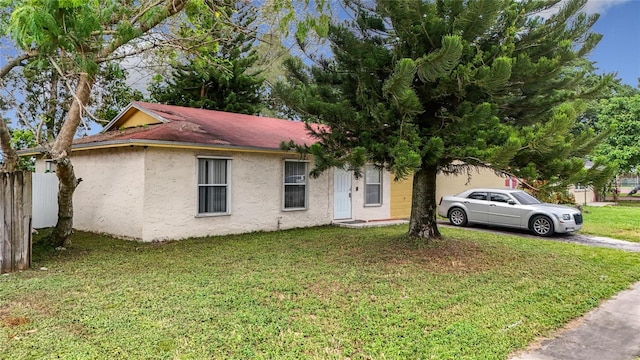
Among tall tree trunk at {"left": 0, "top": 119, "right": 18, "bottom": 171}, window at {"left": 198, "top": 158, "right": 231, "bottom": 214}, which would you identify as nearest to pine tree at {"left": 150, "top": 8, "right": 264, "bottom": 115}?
window at {"left": 198, "top": 158, "right": 231, "bottom": 214}

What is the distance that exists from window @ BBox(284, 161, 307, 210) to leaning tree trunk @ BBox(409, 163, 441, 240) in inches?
161

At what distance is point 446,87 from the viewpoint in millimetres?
7266

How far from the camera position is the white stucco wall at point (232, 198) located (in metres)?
9.55

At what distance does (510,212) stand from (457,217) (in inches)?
69.5

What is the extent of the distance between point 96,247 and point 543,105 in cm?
973

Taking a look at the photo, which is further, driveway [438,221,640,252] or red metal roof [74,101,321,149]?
driveway [438,221,640,252]

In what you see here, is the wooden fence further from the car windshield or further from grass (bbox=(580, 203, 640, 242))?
grass (bbox=(580, 203, 640, 242))

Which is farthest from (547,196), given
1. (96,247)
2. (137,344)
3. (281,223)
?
(96,247)

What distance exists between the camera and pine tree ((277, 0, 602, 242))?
6473mm

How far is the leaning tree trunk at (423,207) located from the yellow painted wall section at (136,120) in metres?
7.43

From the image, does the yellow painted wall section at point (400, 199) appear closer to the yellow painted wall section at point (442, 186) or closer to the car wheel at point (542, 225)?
the yellow painted wall section at point (442, 186)

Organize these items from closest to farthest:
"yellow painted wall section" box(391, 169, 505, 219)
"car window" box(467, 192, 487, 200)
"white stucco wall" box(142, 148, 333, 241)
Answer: "white stucco wall" box(142, 148, 333, 241) → "car window" box(467, 192, 487, 200) → "yellow painted wall section" box(391, 169, 505, 219)

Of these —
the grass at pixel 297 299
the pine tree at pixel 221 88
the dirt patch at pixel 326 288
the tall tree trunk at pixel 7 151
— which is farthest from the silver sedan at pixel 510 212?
the pine tree at pixel 221 88

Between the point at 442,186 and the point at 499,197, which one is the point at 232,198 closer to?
the point at 499,197
